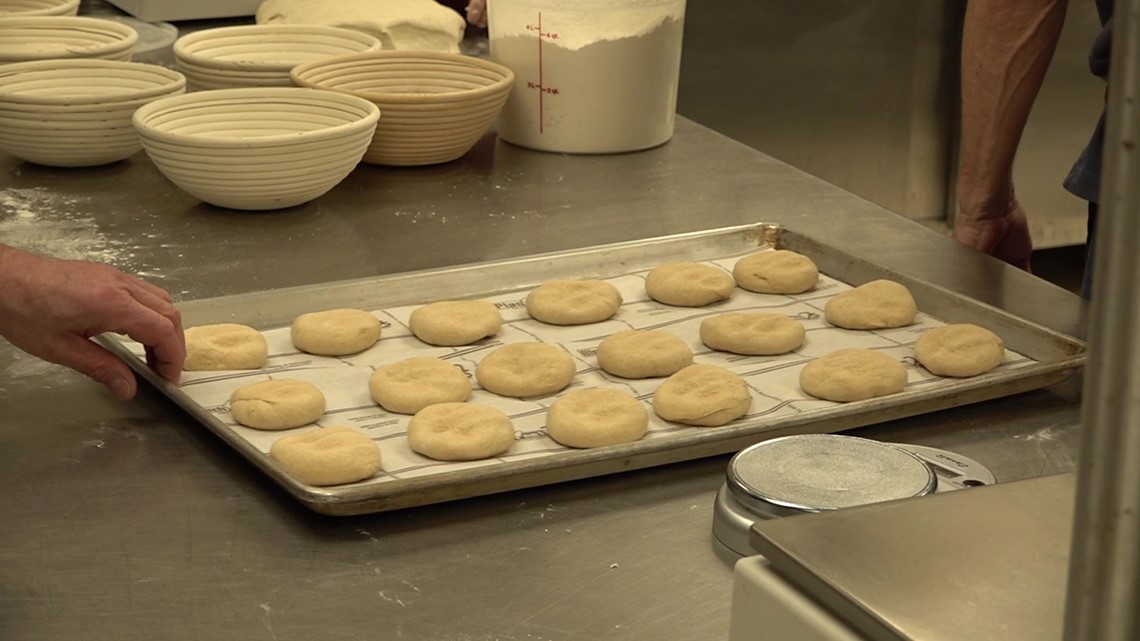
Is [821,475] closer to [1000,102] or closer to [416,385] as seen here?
[416,385]

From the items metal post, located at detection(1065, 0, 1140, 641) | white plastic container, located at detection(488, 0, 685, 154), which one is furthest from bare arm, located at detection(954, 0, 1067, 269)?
metal post, located at detection(1065, 0, 1140, 641)

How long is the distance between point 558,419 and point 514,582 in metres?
0.25

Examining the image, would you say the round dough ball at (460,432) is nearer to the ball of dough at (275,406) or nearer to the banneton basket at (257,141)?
the ball of dough at (275,406)

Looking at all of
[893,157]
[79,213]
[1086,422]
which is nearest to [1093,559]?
[1086,422]

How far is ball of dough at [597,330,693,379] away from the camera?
1.48 m

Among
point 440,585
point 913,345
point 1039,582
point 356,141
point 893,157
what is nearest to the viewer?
point 1039,582

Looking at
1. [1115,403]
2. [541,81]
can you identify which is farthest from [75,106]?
[1115,403]

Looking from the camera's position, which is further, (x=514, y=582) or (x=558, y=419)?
(x=558, y=419)

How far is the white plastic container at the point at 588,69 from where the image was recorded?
2236 mm

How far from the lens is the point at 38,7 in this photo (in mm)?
2912

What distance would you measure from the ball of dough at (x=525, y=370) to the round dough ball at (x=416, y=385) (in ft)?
A: 0.09

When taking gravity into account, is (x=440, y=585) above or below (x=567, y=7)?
below

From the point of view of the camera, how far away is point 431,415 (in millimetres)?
1312

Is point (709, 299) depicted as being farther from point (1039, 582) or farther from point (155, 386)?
point (1039, 582)
